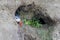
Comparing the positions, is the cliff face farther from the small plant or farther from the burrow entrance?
the small plant

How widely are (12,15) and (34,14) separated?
0.72 meters

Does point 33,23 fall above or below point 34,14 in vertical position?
below

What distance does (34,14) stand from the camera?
3.75 meters

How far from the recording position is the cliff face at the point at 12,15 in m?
2.84

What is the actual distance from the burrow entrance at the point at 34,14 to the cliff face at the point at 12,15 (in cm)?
8

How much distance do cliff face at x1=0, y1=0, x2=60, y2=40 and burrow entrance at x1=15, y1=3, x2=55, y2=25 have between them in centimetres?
8

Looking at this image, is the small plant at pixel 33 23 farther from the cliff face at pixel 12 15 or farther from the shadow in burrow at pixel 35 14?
the cliff face at pixel 12 15

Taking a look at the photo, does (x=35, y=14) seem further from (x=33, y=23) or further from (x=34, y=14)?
(x=33, y=23)

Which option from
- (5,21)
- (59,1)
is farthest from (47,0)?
(5,21)

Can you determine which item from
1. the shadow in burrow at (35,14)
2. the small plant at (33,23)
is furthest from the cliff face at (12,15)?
the small plant at (33,23)

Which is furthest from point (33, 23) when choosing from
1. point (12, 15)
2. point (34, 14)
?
point (12, 15)

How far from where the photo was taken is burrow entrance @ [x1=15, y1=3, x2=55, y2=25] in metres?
3.61

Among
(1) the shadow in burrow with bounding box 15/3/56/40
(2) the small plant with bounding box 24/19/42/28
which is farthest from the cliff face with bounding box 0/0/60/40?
(2) the small plant with bounding box 24/19/42/28

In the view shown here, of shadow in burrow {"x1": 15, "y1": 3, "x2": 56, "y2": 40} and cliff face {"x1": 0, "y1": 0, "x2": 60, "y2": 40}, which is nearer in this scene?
cliff face {"x1": 0, "y1": 0, "x2": 60, "y2": 40}
